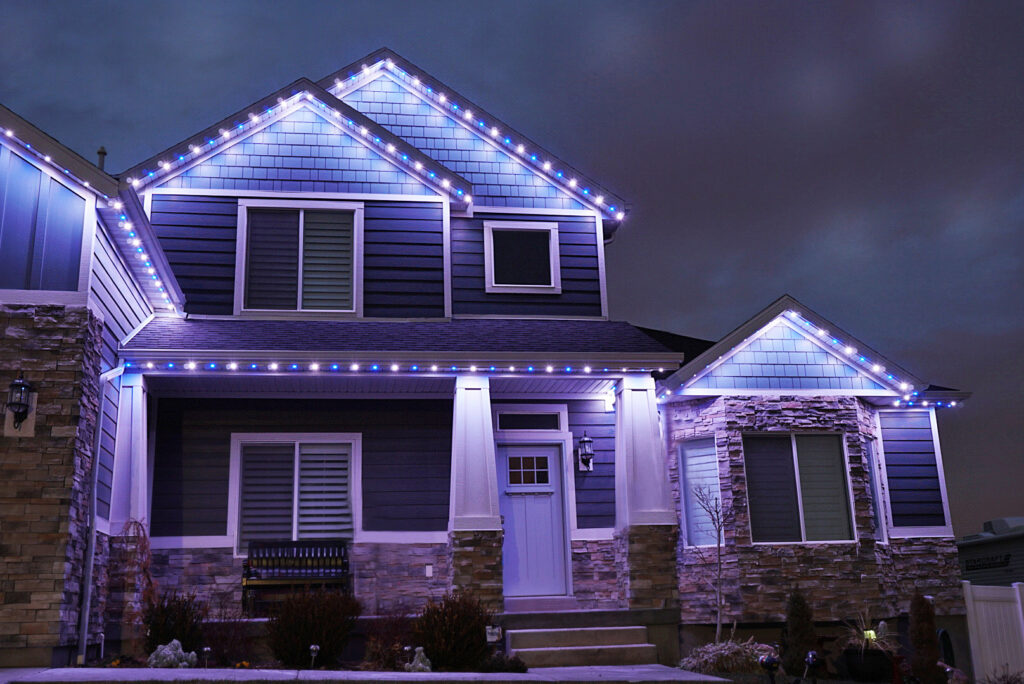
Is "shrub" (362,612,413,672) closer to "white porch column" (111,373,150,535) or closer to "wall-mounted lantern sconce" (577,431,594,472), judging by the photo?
"white porch column" (111,373,150,535)

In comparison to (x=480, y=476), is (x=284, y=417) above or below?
above

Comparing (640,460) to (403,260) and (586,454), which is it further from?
(403,260)

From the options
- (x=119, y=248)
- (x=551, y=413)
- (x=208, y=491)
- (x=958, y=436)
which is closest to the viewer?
(x=119, y=248)

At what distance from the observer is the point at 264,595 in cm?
1152

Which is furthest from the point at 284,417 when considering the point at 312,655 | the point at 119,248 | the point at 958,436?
the point at 958,436

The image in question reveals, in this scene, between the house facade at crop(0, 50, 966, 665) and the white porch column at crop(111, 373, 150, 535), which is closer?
the white porch column at crop(111, 373, 150, 535)

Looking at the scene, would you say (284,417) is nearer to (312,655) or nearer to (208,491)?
(208,491)

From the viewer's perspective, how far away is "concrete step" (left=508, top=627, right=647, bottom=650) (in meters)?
10.4

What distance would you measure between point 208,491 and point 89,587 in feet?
9.25

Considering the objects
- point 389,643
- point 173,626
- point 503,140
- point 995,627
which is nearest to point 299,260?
point 503,140

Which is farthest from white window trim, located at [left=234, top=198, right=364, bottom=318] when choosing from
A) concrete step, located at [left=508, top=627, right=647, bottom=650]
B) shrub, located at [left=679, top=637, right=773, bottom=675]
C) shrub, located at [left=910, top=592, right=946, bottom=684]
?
shrub, located at [left=910, top=592, right=946, bottom=684]

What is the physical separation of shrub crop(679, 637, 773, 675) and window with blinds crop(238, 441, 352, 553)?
4594 millimetres

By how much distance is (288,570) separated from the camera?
11.7 m

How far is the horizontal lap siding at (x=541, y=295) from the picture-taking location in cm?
1365
